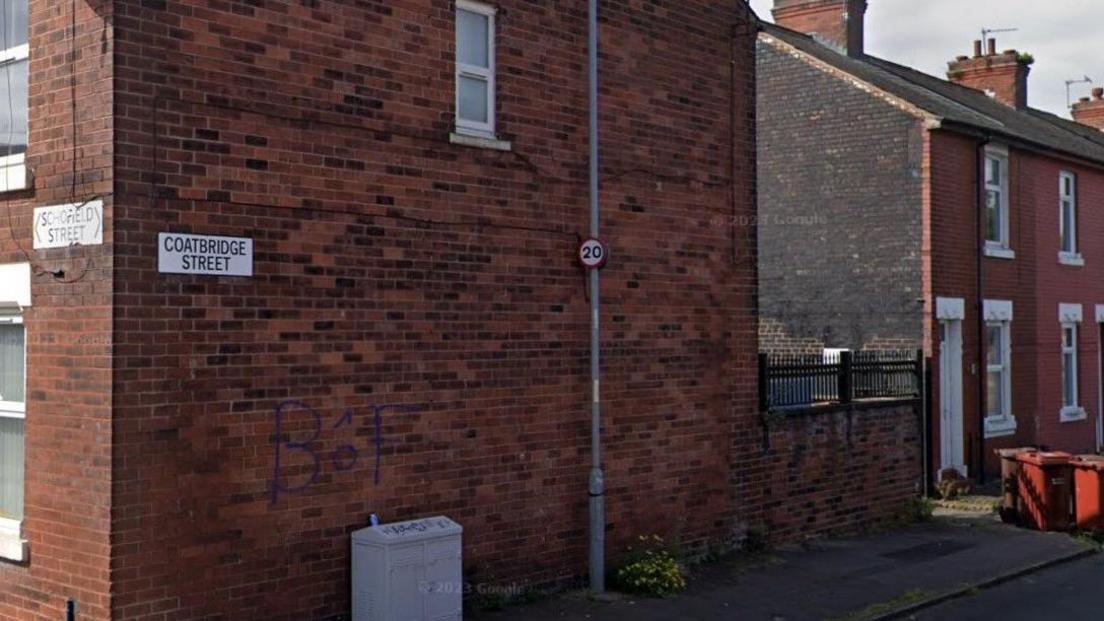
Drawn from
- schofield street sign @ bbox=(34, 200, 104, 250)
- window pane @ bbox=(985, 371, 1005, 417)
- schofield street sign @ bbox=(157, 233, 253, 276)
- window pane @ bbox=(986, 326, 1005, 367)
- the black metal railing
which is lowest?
window pane @ bbox=(985, 371, 1005, 417)

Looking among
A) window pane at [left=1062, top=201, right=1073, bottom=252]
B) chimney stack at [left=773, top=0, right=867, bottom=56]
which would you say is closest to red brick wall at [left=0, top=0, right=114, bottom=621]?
chimney stack at [left=773, top=0, right=867, bottom=56]

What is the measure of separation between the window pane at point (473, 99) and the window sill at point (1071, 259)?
1451 cm

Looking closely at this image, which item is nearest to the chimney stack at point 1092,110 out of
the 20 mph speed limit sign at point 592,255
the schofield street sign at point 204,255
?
the 20 mph speed limit sign at point 592,255

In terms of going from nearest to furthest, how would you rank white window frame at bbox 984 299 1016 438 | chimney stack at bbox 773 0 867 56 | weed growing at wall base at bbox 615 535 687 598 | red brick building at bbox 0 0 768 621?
red brick building at bbox 0 0 768 621, weed growing at wall base at bbox 615 535 687 598, white window frame at bbox 984 299 1016 438, chimney stack at bbox 773 0 867 56

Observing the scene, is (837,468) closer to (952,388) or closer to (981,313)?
(952,388)

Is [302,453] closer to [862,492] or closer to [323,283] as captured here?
[323,283]

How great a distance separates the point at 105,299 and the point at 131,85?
136 cm

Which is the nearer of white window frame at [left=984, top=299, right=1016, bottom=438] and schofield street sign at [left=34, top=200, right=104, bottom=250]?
schofield street sign at [left=34, top=200, right=104, bottom=250]

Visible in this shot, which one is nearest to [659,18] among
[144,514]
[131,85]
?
[131,85]

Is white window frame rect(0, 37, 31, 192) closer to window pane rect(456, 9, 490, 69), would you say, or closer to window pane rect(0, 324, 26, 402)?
window pane rect(0, 324, 26, 402)

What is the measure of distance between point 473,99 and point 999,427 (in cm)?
1261

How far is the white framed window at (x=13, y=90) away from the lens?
8219 millimetres

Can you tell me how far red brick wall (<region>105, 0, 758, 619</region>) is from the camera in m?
7.71

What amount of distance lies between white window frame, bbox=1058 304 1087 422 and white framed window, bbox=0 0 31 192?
1786cm
